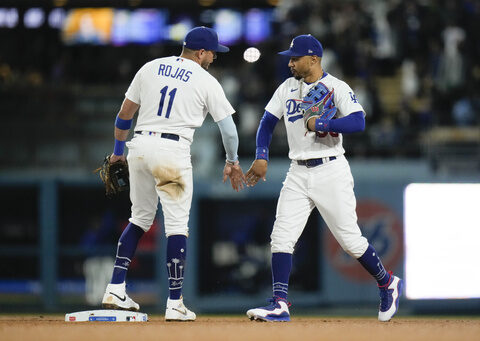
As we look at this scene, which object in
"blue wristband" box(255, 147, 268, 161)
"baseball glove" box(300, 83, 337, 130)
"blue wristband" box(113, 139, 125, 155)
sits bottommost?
"blue wristband" box(255, 147, 268, 161)

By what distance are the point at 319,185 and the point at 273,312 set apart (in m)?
1.03

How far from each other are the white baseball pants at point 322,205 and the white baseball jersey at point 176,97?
81 cm

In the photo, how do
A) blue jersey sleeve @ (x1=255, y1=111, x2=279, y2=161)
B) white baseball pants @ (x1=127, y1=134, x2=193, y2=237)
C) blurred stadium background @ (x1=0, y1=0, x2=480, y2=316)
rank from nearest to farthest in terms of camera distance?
white baseball pants @ (x1=127, y1=134, x2=193, y2=237)
blue jersey sleeve @ (x1=255, y1=111, x2=279, y2=161)
blurred stadium background @ (x1=0, y1=0, x2=480, y2=316)

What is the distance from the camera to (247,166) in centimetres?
1358

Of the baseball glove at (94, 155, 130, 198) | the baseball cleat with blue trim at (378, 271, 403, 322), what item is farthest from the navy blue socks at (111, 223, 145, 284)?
the baseball cleat with blue trim at (378, 271, 403, 322)

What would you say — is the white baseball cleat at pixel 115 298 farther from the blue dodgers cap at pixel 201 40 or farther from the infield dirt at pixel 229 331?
the blue dodgers cap at pixel 201 40

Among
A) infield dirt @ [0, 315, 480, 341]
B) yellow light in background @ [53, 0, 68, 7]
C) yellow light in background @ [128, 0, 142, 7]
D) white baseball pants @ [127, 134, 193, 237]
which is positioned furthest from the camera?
yellow light in background @ [128, 0, 142, 7]

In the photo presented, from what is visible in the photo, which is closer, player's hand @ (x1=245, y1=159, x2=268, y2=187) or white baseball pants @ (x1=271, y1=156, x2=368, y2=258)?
white baseball pants @ (x1=271, y1=156, x2=368, y2=258)

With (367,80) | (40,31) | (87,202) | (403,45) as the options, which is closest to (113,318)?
(87,202)

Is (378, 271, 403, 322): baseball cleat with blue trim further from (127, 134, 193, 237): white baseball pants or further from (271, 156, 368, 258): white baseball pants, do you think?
(127, 134, 193, 237): white baseball pants

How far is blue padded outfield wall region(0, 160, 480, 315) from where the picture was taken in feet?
43.2

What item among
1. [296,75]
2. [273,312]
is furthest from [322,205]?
[296,75]

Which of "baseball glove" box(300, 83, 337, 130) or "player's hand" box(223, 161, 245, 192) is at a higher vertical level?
"baseball glove" box(300, 83, 337, 130)

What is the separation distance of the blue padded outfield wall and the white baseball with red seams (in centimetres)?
589
